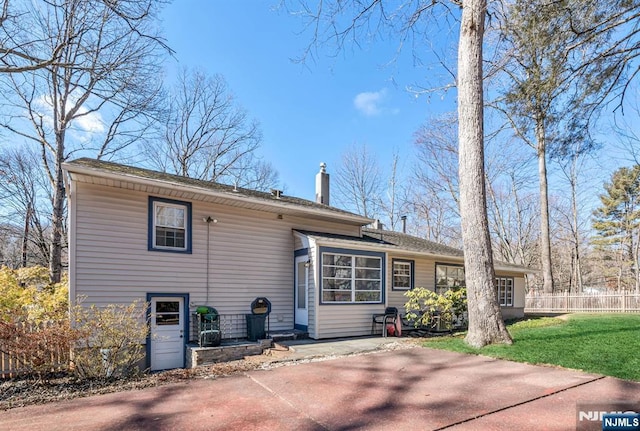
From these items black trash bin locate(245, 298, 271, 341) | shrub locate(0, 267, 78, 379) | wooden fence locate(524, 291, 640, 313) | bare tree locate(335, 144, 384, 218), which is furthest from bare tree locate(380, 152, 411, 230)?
shrub locate(0, 267, 78, 379)

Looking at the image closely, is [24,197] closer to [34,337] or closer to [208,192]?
[208,192]

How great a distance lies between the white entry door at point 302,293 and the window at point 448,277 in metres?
6.10

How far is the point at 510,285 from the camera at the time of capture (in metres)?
17.7

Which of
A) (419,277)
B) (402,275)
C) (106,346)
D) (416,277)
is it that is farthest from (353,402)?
(419,277)

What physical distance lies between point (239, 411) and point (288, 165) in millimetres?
24823

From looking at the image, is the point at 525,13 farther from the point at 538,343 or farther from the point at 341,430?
the point at 341,430

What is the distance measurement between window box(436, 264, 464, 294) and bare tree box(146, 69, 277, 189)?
15.2 meters

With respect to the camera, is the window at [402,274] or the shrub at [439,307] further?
the window at [402,274]

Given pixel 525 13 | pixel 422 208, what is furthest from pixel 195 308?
pixel 422 208

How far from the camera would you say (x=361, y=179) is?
28.5 metres

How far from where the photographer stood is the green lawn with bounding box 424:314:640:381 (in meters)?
6.21

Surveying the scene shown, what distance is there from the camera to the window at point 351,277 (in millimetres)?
10500

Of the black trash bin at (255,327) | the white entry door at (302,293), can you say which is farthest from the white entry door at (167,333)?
the white entry door at (302,293)

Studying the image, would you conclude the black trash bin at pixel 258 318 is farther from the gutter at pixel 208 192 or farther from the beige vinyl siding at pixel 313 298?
the gutter at pixel 208 192
